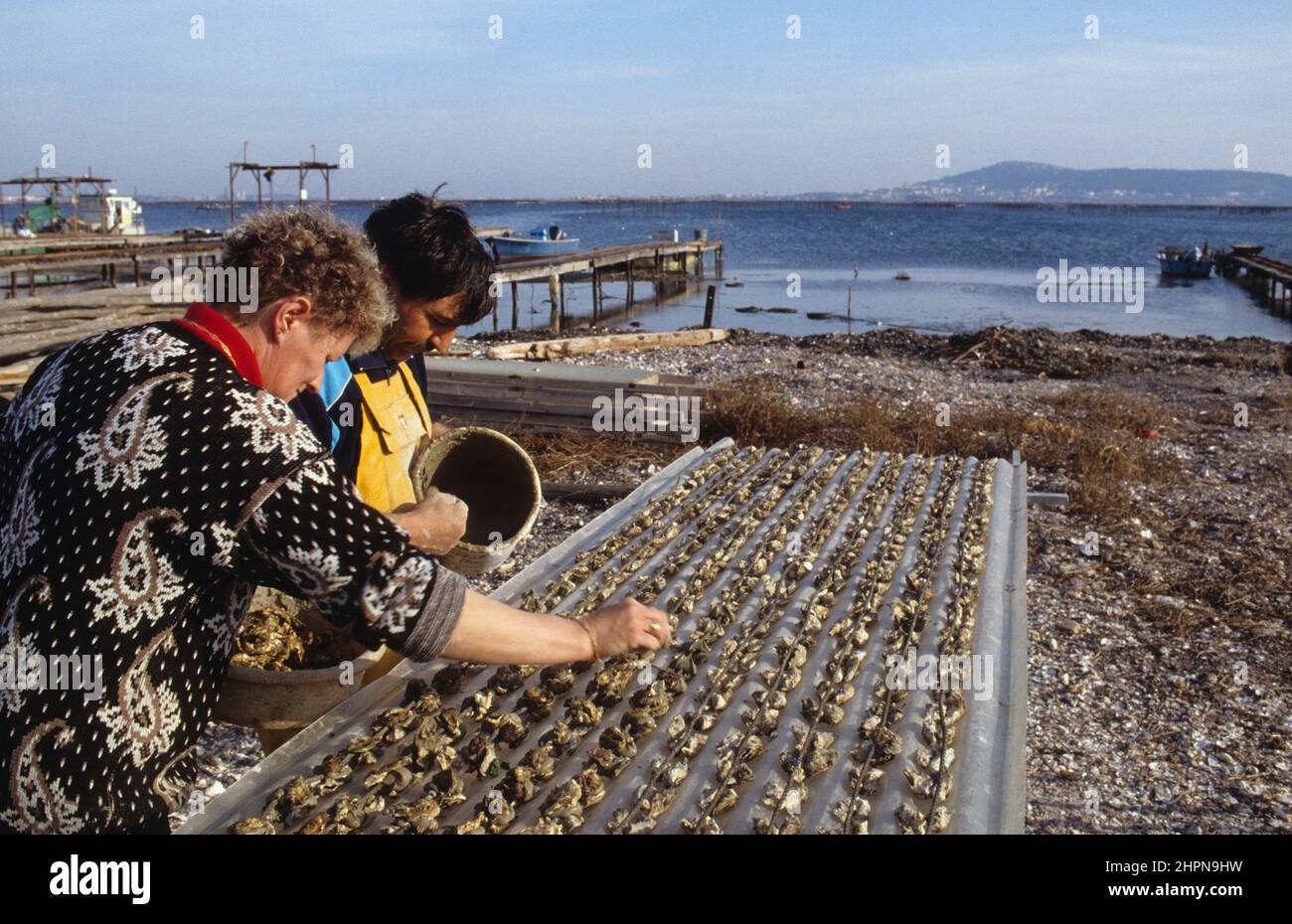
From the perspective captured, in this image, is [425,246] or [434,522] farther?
[425,246]

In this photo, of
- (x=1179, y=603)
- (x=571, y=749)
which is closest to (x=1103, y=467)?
(x=1179, y=603)

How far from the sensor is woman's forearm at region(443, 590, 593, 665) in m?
2.01

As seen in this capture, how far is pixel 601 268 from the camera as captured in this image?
138 ft

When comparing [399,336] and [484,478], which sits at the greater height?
[399,336]

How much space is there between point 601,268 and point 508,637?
40712mm

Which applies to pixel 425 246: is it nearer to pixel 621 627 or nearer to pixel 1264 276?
pixel 621 627

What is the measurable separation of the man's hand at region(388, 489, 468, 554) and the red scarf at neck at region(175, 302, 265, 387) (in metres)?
Answer: 0.72

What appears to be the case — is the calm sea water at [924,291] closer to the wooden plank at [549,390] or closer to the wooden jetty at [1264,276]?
the wooden jetty at [1264,276]

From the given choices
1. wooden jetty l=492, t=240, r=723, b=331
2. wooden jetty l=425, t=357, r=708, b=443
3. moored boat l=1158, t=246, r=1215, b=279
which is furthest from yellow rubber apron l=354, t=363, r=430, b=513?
moored boat l=1158, t=246, r=1215, b=279

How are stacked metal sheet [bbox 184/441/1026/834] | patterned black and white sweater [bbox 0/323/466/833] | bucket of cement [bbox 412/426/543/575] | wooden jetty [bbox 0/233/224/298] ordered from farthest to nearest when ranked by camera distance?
wooden jetty [bbox 0/233/224/298] → bucket of cement [bbox 412/426/543/575] → stacked metal sheet [bbox 184/441/1026/834] → patterned black and white sweater [bbox 0/323/466/833]

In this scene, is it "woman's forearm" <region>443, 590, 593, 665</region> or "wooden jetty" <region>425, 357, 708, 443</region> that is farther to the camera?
"wooden jetty" <region>425, 357, 708, 443</region>

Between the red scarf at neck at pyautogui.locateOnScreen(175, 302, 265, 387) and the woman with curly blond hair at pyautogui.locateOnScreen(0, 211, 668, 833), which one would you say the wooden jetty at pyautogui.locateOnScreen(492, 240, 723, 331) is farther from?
the woman with curly blond hair at pyautogui.locateOnScreen(0, 211, 668, 833)

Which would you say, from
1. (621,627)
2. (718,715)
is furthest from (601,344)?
(621,627)
